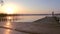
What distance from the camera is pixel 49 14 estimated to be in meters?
18.2

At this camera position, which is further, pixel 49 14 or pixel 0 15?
pixel 0 15

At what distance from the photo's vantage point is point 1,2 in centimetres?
1282

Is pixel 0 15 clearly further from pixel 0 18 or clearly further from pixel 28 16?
pixel 28 16

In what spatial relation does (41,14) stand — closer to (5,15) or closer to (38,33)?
(5,15)

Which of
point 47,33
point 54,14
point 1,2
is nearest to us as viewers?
point 47,33

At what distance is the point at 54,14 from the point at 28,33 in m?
9.46

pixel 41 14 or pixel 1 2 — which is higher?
pixel 1 2

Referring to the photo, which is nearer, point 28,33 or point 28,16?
point 28,33

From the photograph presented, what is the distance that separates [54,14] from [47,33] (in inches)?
375

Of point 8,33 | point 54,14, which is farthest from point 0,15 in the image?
point 8,33

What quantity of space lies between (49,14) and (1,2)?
6732 millimetres

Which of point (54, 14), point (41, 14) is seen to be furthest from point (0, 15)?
point (54, 14)

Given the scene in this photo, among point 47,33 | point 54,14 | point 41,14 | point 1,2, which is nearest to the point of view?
point 47,33

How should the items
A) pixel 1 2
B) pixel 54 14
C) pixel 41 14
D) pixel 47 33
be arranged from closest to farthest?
pixel 47 33 < pixel 1 2 < pixel 54 14 < pixel 41 14
